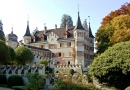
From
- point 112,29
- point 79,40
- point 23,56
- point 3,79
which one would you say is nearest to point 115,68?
point 3,79

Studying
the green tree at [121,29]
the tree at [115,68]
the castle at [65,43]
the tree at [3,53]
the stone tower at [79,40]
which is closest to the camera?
→ the tree at [115,68]

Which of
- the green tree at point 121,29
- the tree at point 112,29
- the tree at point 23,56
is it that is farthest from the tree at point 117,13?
the tree at point 23,56

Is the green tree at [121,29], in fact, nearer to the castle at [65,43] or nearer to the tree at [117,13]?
the tree at [117,13]

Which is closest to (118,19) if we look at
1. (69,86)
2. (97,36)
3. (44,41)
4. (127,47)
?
(97,36)

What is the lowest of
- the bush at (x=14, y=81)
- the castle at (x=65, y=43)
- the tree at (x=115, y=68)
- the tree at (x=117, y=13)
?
the bush at (x=14, y=81)

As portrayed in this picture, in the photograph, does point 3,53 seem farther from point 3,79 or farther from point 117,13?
point 117,13

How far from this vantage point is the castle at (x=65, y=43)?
177ft

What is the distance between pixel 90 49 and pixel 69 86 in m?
43.3

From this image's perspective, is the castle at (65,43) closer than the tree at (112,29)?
No

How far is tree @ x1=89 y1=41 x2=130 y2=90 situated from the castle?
1040 inches

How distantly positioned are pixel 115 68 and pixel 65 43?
1297 inches

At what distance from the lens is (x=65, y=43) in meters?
56.5

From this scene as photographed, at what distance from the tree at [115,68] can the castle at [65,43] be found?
26.4 metres

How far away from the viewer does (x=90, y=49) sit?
5900 cm
